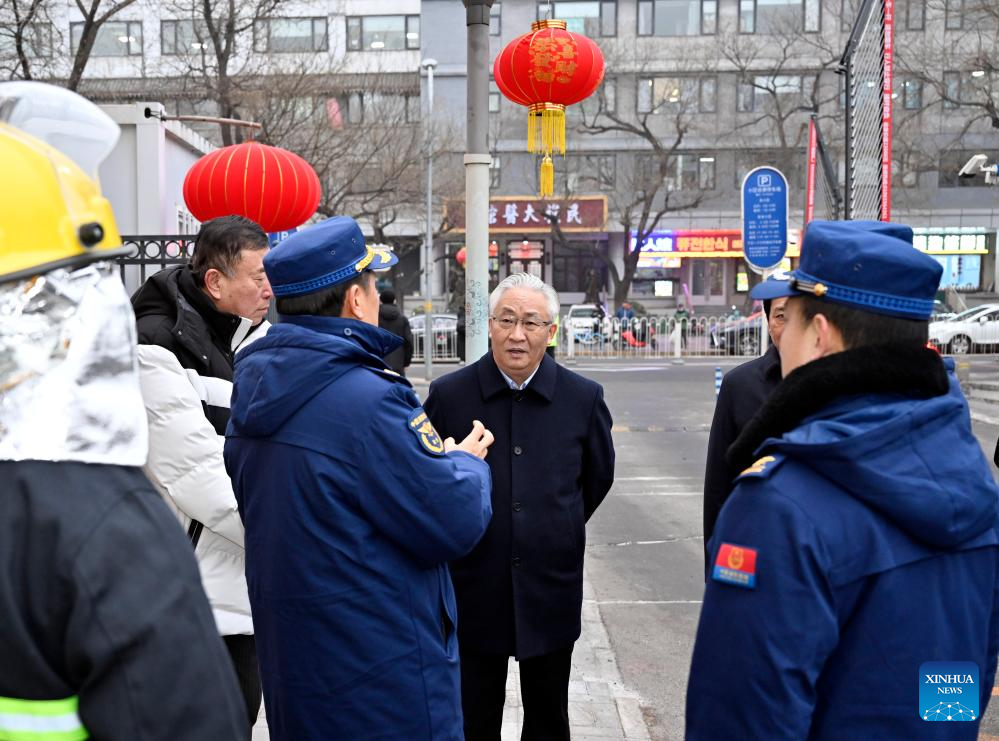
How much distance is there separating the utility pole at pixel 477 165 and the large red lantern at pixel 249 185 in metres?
4.65

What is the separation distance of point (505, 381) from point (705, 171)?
38.5 m

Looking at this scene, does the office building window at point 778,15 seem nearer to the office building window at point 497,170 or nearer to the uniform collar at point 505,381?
the office building window at point 497,170

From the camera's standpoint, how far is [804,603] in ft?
5.34

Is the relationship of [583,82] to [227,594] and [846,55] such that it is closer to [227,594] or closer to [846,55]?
[846,55]

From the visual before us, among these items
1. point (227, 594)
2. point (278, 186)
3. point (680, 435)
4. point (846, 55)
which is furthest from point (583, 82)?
point (680, 435)

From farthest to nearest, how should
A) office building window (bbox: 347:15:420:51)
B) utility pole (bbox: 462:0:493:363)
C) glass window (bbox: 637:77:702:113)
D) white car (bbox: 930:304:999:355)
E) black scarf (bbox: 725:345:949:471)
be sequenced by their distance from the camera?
office building window (bbox: 347:15:420:51) < glass window (bbox: 637:77:702:113) < white car (bbox: 930:304:999:355) < utility pole (bbox: 462:0:493:363) < black scarf (bbox: 725:345:949:471)

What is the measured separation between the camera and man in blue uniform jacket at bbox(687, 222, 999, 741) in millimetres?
1642

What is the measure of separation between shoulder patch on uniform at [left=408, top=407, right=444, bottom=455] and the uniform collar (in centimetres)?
114

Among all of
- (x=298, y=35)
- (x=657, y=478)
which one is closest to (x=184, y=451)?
(x=657, y=478)

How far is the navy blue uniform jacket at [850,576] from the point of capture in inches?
64.5

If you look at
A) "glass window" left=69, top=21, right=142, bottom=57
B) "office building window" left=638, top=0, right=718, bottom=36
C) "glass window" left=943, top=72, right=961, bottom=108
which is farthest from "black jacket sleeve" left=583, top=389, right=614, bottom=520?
"office building window" left=638, top=0, right=718, bottom=36

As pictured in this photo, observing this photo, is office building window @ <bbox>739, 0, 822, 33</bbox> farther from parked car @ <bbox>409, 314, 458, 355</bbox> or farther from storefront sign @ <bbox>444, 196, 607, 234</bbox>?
parked car @ <bbox>409, 314, 458, 355</bbox>

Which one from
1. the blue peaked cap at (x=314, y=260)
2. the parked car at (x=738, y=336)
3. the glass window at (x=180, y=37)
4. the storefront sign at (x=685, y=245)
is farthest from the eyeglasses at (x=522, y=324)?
the storefront sign at (x=685, y=245)

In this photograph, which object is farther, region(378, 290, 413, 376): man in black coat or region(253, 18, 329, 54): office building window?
region(253, 18, 329, 54): office building window
